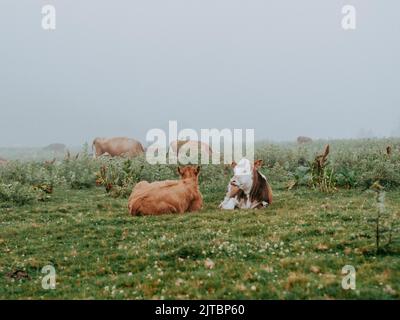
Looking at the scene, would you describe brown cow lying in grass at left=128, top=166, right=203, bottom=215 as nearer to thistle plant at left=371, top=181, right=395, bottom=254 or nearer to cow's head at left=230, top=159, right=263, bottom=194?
cow's head at left=230, top=159, right=263, bottom=194

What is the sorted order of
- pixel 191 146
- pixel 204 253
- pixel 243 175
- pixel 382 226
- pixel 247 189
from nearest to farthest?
pixel 204 253 → pixel 382 226 → pixel 243 175 → pixel 247 189 → pixel 191 146

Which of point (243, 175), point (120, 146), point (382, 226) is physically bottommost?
point (382, 226)

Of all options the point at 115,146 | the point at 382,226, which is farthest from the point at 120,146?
the point at 382,226

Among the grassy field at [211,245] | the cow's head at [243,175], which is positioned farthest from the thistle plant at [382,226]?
the cow's head at [243,175]

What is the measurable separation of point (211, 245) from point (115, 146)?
956 inches

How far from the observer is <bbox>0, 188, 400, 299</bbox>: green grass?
25.0 ft

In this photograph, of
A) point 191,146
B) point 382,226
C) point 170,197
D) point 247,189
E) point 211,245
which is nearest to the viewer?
point 211,245

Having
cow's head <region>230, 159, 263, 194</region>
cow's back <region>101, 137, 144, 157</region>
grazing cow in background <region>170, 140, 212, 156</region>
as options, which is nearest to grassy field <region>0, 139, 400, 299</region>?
cow's head <region>230, 159, 263, 194</region>

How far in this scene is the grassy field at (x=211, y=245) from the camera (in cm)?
770

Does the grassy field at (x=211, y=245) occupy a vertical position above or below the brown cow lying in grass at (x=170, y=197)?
below

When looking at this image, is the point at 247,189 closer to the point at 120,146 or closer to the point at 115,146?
the point at 120,146

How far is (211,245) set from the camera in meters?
9.84

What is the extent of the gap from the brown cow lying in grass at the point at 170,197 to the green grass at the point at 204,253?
417 millimetres

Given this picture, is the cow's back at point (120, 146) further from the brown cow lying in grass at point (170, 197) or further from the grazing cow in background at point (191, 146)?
the brown cow lying in grass at point (170, 197)
